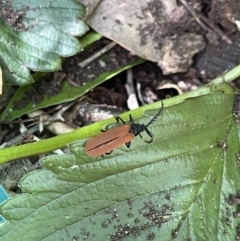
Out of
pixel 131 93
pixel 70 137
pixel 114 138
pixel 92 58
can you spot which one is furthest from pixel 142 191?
→ pixel 92 58

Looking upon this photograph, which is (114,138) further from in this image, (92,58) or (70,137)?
(92,58)

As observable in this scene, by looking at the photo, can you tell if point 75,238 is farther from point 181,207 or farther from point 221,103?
point 221,103

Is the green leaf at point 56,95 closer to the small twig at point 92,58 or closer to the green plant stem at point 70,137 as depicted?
the small twig at point 92,58

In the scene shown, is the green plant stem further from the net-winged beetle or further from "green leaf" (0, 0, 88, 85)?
"green leaf" (0, 0, 88, 85)

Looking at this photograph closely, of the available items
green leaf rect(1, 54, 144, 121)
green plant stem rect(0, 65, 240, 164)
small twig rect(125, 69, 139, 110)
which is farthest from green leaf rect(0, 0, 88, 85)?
small twig rect(125, 69, 139, 110)

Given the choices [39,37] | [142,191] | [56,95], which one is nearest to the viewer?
[142,191]

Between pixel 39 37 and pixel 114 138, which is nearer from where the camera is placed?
pixel 114 138

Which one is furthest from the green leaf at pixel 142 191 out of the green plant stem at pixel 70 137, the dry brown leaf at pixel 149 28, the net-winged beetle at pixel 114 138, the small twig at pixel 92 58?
the small twig at pixel 92 58
